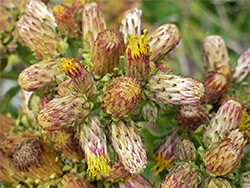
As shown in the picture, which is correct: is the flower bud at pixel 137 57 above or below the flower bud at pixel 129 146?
above

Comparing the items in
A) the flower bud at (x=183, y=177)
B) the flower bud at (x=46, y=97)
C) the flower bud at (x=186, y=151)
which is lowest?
the flower bud at (x=183, y=177)

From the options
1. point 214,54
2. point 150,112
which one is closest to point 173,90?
point 150,112

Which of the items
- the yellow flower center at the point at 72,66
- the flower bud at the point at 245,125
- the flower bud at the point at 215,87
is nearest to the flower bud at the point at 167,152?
the flower bud at the point at 215,87

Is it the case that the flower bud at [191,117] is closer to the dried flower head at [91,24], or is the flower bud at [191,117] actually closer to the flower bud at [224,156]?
the flower bud at [224,156]

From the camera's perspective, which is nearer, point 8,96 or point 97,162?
point 97,162

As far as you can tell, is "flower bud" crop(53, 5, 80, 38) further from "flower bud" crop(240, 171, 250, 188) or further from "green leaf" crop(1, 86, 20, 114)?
"flower bud" crop(240, 171, 250, 188)

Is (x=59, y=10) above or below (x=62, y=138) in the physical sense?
above

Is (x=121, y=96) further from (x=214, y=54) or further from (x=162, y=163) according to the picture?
(x=214, y=54)
